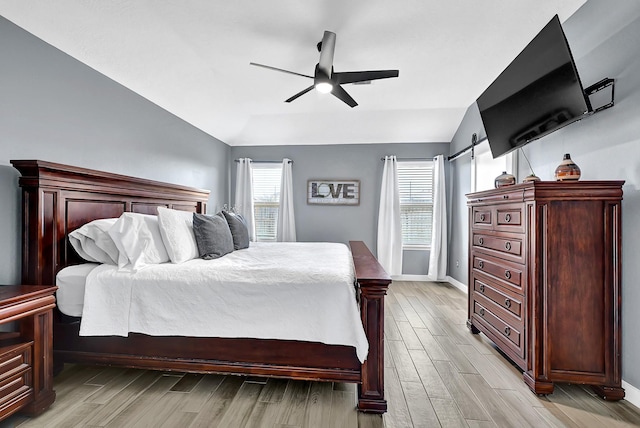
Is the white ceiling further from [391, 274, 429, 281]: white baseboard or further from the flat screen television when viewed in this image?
[391, 274, 429, 281]: white baseboard

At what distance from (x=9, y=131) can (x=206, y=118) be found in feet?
7.71

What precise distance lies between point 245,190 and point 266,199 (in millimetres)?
400

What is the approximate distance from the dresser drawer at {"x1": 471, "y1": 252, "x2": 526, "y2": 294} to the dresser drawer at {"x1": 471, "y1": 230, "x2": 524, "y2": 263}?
0.17ft

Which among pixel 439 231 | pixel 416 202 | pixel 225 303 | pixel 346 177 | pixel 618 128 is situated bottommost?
pixel 225 303

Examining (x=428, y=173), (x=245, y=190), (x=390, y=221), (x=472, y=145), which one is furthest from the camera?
(x=245, y=190)

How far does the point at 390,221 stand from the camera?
4.81m

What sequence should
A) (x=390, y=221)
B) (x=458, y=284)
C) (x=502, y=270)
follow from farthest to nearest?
(x=390, y=221), (x=458, y=284), (x=502, y=270)

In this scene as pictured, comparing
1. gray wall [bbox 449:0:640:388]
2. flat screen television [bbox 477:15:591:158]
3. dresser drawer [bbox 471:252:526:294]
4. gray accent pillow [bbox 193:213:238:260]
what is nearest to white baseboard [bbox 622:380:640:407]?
gray wall [bbox 449:0:640:388]

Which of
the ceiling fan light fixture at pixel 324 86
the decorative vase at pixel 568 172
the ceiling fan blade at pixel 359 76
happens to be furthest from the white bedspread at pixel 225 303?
the ceiling fan blade at pixel 359 76

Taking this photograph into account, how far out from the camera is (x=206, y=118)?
3.99 meters

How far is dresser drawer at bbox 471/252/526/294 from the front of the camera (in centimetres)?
196

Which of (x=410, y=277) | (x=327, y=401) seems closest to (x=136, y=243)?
(x=327, y=401)

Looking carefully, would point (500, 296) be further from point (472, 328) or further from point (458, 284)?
point (458, 284)

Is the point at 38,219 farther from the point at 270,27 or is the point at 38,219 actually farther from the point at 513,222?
the point at 513,222
